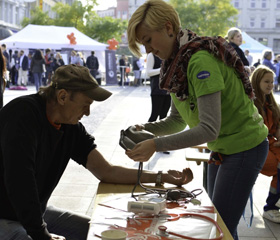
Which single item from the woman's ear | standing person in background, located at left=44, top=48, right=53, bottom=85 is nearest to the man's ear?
the woman's ear

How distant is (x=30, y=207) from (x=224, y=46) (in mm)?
1116

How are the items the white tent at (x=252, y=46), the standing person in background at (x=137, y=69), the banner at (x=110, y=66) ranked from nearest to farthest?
the standing person in background at (x=137, y=69)
the banner at (x=110, y=66)
the white tent at (x=252, y=46)

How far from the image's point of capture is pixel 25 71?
2238cm

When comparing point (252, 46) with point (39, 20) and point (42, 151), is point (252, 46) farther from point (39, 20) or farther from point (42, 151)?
point (42, 151)

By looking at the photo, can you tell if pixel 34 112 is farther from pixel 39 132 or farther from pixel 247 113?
pixel 247 113

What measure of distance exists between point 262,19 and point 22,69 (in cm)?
6393

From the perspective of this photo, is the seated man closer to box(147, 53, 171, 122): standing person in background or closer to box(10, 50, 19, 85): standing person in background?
box(147, 53, 171, 122): standing person in background

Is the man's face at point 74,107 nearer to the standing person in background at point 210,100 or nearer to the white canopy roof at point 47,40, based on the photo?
the standing person in background at point 210,100

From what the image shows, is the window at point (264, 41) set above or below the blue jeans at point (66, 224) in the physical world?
below

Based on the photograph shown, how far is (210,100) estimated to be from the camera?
7.00ft

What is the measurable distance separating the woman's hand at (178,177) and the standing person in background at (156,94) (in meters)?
4.50

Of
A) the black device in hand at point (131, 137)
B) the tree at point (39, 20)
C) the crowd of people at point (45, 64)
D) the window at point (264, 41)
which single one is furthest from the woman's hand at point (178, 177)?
the window at point (264, 41)

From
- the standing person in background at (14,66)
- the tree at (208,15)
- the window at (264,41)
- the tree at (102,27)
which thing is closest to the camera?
the standing person in background at (14,66)

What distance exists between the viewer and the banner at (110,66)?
23938 mm
